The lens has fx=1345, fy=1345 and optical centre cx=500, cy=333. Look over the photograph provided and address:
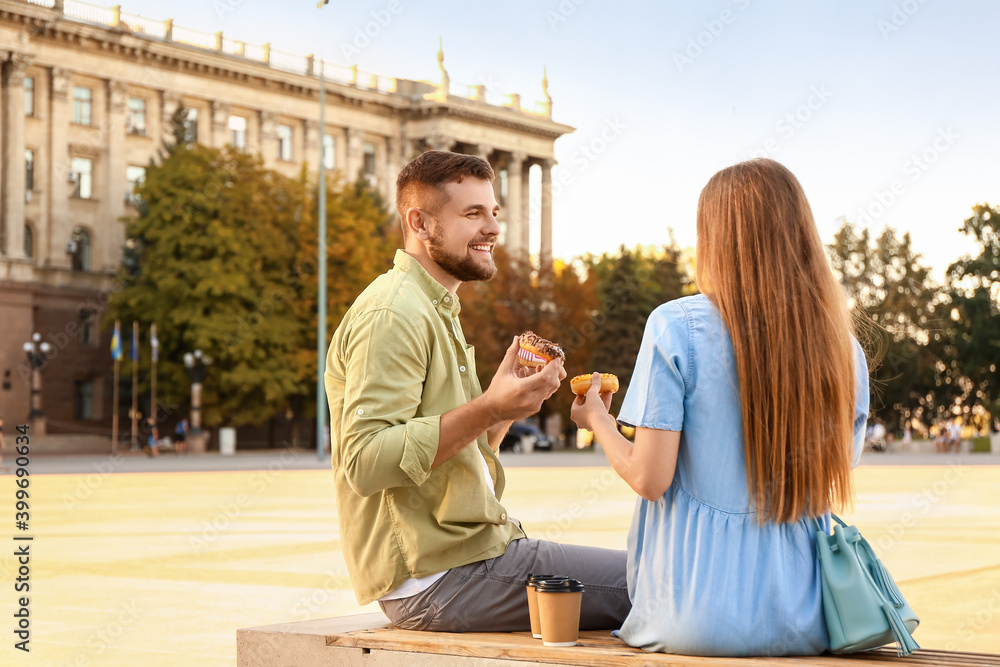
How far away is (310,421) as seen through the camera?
68.4 metres

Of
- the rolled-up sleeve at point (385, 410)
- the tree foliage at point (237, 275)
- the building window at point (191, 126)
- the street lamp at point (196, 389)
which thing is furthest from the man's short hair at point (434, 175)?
the building window at point (191, 126)

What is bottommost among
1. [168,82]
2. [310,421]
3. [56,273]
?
[310,421]

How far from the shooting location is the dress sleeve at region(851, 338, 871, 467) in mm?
4012

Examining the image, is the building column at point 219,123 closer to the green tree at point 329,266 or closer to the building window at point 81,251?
the building window at point 81,251

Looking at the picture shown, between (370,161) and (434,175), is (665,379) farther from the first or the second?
(370,161)

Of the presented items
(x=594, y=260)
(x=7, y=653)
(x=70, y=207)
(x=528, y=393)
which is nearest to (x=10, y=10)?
(x=70, y=207)

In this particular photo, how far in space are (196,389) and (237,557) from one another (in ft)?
139

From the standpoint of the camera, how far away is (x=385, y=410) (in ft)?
13.2

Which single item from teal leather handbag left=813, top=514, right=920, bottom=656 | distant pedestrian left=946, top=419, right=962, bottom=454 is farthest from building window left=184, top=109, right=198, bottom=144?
teal leather handbag left=813, top=514, right=920, bottom=656

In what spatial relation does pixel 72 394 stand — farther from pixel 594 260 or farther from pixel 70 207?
pixel 594 260

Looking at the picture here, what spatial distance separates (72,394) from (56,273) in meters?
5.89

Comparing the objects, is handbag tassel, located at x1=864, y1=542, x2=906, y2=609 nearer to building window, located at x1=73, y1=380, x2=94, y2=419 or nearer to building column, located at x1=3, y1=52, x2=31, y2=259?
building column, located at x1=3, y1=52, x2=31, y2=259

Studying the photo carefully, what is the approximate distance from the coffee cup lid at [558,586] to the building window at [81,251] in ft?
216

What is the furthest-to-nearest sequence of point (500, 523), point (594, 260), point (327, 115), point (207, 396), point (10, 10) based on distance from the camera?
point (594, 260) < point (327, 115) < point (10, 10) < point (207, 396) < point (500, 523)
